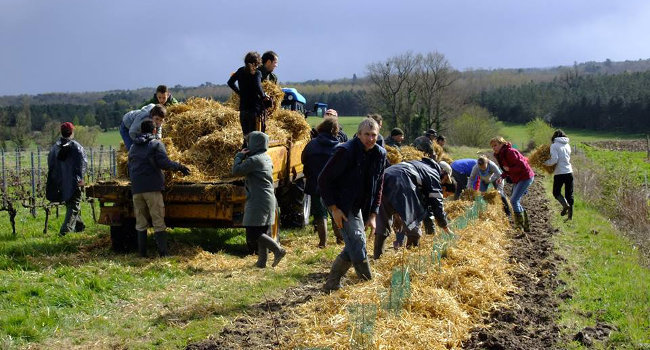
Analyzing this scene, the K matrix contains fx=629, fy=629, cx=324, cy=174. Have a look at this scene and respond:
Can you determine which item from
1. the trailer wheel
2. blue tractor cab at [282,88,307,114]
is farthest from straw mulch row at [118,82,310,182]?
blue tractor cab at [282,88,307,114]

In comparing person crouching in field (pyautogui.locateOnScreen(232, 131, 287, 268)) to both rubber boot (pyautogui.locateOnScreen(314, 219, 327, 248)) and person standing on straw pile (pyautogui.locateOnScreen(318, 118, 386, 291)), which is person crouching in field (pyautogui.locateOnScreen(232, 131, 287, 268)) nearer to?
rubber boot (pyautogui.locateOnScreen(314, 219, 327, 248))

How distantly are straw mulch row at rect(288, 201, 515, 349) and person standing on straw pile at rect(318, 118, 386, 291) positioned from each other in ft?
1.78

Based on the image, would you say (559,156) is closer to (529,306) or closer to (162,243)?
(529,306)

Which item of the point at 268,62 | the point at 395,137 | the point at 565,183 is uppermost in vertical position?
the point at 268,62

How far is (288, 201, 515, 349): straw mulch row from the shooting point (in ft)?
16.3

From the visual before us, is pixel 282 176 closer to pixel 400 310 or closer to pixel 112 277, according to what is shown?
pixel 112 277

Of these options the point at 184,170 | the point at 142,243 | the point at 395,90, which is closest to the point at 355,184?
the point at 184,170

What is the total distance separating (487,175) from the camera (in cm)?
1132

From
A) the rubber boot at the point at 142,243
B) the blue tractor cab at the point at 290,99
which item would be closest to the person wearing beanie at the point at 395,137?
the blue tractor cab at the point at 290,99

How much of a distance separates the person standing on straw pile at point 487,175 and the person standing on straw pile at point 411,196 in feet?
12.0

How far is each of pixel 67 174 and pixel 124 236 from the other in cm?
202

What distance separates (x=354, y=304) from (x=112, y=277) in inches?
123

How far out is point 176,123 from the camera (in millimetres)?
9492

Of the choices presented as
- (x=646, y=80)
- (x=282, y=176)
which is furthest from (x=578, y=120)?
(x=282, y=176)
